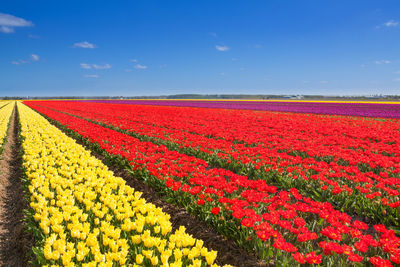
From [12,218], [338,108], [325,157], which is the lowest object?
[12,218]

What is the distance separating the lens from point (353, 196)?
5980mm

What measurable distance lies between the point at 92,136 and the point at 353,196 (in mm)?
11046

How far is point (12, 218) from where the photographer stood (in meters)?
5.77

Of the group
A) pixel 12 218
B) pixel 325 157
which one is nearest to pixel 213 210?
pixel 12 218

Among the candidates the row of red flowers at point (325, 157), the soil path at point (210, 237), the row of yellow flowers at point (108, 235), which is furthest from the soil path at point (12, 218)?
the row of red flowers at point (325, 157)

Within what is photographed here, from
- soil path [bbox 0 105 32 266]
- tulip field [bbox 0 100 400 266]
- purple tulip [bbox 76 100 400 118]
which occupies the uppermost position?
purple tulip [bbox 76 100 400 118]

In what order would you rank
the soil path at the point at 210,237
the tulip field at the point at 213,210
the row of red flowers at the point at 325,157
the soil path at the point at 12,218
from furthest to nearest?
1. the row of red flowers at the point at 325,157
2. the soil path at the point at 12,218
3. the soil path at the point at 210,237
4. the tulip field at the point at 213,210

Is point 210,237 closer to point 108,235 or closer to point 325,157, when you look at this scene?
point 108,235

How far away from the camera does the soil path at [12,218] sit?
4.40 metres

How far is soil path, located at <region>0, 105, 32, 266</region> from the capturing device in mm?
4402

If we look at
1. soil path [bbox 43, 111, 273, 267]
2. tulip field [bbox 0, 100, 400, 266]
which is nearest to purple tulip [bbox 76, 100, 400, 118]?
tulip field [bbox 0, 100, 400, 266]

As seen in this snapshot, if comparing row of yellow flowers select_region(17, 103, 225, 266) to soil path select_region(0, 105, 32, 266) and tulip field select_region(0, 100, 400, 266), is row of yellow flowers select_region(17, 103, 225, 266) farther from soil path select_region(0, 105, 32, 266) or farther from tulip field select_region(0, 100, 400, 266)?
soil path select_region(0, 105, 32, 266)

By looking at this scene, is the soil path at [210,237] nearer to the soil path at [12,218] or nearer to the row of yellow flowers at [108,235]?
the row of yellow flowers at [108,235]

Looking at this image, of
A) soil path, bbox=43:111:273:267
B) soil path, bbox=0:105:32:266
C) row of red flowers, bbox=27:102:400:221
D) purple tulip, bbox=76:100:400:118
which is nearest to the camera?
soil path, bbox=43:111:273:267
